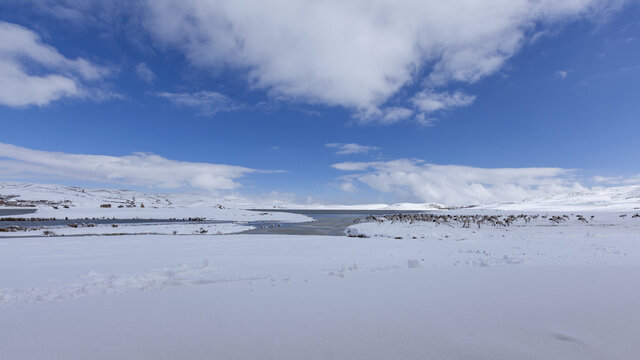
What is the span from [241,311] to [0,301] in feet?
17.0

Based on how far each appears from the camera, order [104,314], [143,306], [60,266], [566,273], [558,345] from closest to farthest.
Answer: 1. [558,345]
2. [104,314]
3. [143,306]
4. [566,273]
5. [60,266]

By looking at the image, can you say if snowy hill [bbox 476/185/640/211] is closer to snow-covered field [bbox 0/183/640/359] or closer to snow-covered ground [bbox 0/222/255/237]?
snow-covered field [bbox 0/183/640/359]

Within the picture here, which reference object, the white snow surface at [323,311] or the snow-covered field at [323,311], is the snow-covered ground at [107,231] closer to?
the white snow surface at [323,311]

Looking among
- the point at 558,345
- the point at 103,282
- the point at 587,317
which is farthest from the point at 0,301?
the point at 587,317

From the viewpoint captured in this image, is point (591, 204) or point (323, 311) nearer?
point (323, 311)

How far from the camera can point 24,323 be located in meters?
4.75

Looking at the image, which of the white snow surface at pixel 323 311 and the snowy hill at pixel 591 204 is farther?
the snowy hill at pixel 591 204

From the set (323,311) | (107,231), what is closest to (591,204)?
(323,311)

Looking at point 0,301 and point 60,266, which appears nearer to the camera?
point 0,301

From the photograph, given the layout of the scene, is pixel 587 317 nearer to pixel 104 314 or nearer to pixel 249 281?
pixel 249 281

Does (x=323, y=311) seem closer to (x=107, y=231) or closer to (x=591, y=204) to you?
(x=107, y=231)

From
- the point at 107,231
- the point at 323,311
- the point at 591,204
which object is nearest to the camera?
the point at 323,311

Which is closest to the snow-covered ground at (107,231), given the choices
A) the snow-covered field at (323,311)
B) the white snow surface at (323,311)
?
the white snow surface at (323,311)

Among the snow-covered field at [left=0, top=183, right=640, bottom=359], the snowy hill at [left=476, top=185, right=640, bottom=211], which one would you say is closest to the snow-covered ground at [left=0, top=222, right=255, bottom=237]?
the snow-covered field at [left=0, top=183, right=640, bottom=359]
